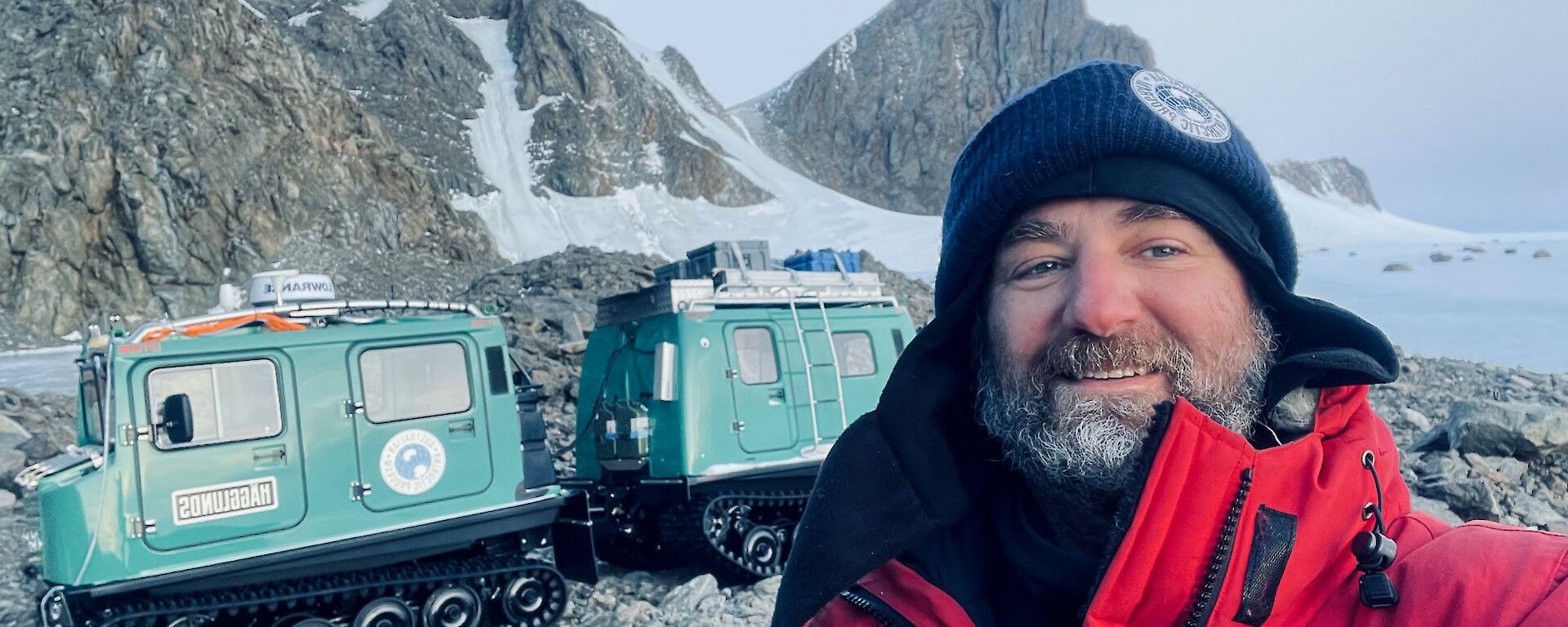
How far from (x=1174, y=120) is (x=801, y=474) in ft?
21.4

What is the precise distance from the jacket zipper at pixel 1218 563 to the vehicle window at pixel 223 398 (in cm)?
564

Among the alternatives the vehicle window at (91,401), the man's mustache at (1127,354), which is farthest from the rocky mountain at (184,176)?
the man's mustache at (1127,354)

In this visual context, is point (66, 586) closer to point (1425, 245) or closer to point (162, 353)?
point (162, 353)

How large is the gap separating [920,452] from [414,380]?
204 inches

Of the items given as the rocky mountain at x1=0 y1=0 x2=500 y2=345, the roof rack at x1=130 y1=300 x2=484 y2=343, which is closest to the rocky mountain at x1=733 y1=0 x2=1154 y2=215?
the rocky mountain at x1=0 y1=0 x2=500 y2=345

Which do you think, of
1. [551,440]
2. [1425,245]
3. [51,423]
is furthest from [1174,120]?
[1425,245]

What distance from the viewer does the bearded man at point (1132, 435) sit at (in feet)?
3.76

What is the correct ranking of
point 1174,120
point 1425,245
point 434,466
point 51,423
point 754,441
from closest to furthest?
point 1174,120 → point 434,466 → point 754,441 → point 51,423 → point 1425,245

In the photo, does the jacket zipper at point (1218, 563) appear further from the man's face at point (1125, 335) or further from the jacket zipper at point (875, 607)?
the jacket zipper at point (875, 607)

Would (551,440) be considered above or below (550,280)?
below

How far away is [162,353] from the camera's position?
17.5 ft

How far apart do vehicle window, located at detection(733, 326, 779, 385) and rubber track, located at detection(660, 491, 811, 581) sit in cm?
95

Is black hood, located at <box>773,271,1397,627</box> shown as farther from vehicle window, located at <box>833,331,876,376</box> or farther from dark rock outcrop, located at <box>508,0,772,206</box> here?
dark rock outcrop, located at <box>508,0,772,206</box>

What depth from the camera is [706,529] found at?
7.18m
